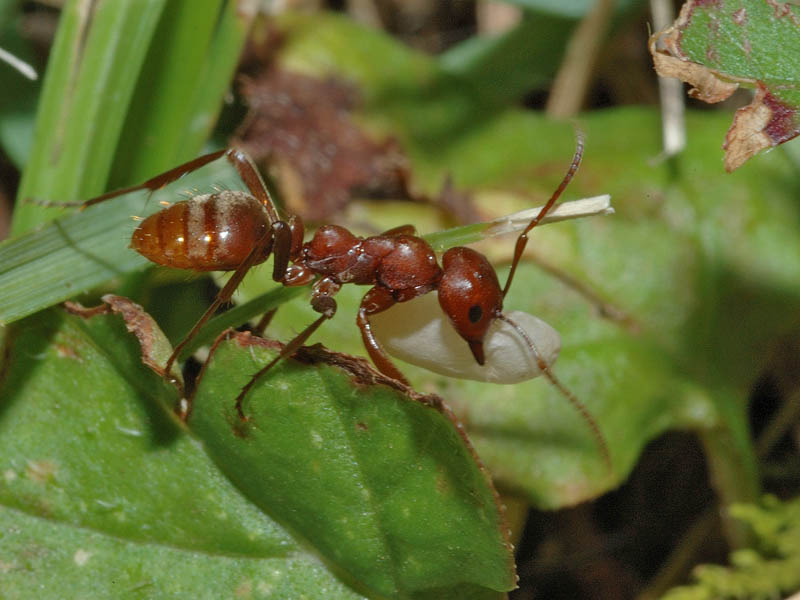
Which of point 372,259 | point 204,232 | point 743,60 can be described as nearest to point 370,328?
point 372,259

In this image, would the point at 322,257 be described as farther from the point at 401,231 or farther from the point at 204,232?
the point at 204,232

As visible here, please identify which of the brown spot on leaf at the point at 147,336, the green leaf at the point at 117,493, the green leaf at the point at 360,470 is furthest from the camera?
the green leaf at the point at 117,493

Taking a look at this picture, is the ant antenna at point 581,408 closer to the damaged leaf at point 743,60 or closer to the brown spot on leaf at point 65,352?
the damaged leaf at point 743,60

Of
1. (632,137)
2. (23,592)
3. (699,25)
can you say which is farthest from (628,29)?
(23,592)

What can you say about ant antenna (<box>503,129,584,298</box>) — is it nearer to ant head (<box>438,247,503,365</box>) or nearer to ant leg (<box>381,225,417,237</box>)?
ant head (<box>438,247,503,365</box>)

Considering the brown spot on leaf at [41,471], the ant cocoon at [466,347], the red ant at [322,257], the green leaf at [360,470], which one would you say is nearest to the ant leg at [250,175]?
the red ant at [322,257]

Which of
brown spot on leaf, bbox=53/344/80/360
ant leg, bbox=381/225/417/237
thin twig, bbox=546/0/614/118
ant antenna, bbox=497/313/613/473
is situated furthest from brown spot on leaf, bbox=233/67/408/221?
brown spot on leaf, bbox=53/344/80/360
